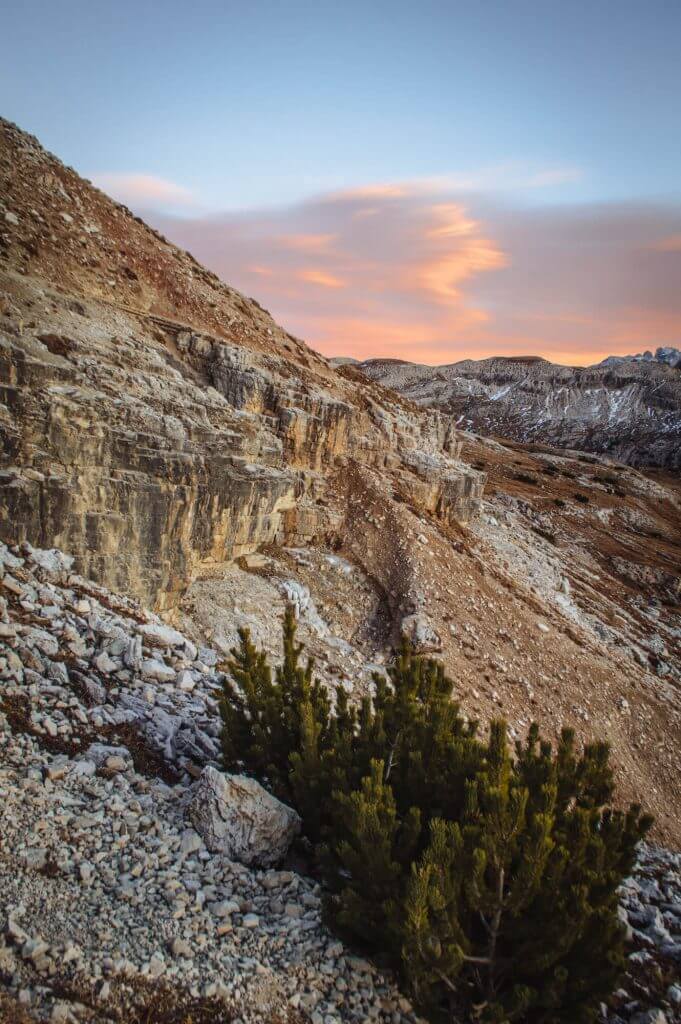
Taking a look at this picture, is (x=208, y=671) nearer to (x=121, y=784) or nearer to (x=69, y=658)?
(x=69, y=658)

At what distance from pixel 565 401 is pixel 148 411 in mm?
141200

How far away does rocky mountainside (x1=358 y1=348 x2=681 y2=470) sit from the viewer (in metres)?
119

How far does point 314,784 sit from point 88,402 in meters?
10.5

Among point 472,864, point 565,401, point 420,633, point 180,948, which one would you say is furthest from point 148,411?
point 565,401

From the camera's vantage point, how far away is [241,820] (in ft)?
23.0

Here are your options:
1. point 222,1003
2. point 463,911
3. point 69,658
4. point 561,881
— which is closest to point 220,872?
point 222,1003

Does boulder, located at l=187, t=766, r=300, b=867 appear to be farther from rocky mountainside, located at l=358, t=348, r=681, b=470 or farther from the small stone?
rocky mountainside, located at l=358, t=348, r=681, b=470

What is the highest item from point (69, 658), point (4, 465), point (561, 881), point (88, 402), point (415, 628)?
point (88, 402)

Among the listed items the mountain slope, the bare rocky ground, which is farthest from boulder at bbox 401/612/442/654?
the bare rocky ground

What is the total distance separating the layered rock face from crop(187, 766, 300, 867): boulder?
24.4 ft

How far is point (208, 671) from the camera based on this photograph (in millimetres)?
11969

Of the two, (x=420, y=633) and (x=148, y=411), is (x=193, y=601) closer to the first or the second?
(x=148, y=411)

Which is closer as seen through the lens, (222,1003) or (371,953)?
(222,1003)

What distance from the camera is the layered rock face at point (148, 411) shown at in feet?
41.1
